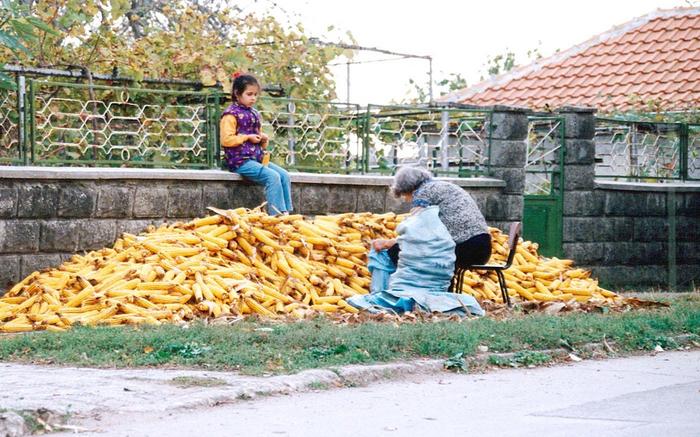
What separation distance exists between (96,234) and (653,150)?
10.3m

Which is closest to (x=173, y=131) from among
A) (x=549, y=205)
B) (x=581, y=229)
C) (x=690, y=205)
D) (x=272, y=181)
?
(x=272, y=181)

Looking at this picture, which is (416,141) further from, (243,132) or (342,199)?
(243,132)

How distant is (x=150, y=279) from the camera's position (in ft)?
39.8

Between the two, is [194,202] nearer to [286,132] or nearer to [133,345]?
[286,132]

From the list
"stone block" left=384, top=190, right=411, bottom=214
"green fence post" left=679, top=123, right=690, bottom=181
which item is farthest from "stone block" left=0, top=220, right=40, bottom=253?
"green fence post" left=679, top=123, right=690, bottom=181

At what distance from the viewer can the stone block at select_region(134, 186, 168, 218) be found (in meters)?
13.6

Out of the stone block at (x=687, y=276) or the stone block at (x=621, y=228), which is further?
the stone block at (x=687, y=276)

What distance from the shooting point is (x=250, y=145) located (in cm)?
1429

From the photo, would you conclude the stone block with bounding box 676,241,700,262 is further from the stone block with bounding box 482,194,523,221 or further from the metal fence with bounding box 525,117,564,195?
the stone block with bounding box 482,194,523,221

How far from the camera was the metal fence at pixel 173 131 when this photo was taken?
44.8 ft

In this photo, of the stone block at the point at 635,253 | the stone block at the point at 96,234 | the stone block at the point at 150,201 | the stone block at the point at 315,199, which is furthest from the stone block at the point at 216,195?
the stone block at the point at 635,253

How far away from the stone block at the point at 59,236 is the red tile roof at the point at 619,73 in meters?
12.1

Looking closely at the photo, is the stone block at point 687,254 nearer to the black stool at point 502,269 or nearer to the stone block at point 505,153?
the stone block at point 505,153

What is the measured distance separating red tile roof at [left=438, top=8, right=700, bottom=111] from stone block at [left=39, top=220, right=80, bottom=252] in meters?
12.1
